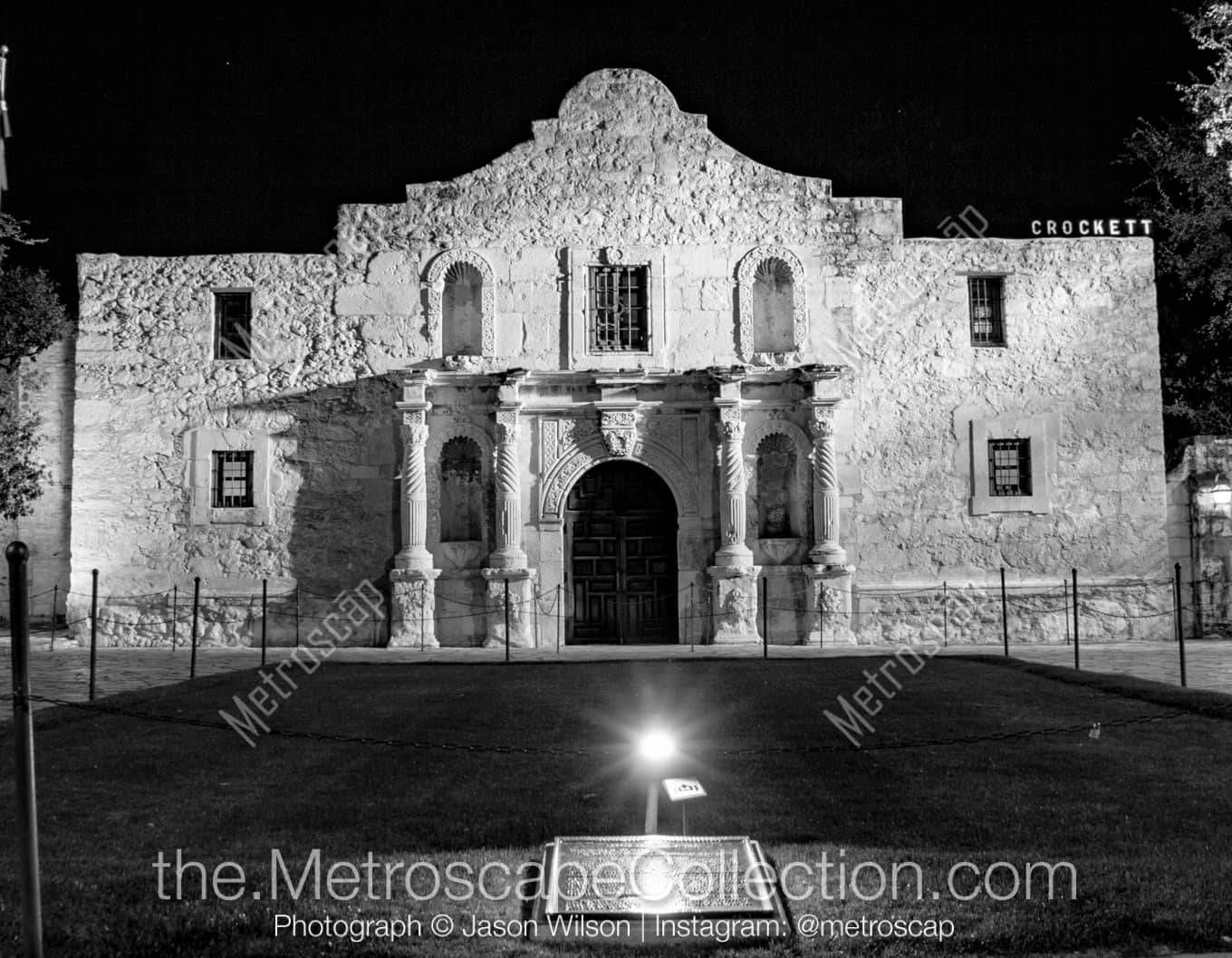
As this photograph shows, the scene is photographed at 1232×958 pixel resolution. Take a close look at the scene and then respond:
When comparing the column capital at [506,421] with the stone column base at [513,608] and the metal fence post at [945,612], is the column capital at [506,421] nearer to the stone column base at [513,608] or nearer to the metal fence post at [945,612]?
the stone column base at [513,608]

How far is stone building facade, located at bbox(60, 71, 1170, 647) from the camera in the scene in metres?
21.2

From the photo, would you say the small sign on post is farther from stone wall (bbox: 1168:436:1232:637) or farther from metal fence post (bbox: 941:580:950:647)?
stone wall (bbox: 1168:436:1232:637)

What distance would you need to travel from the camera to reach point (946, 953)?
4.62 m

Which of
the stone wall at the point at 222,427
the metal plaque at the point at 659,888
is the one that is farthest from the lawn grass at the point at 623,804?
the stone wall at the point at 222,427

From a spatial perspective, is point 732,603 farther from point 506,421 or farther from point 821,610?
point 506,421

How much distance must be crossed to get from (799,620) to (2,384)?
15.3 m

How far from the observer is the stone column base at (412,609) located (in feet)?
67.3

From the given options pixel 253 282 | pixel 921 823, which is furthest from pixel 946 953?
pixel 253 282

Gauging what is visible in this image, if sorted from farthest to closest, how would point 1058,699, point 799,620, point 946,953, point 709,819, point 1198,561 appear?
1. point 1198,561
2. point 799,620
3. point 1058,699
4. point 709,819
5. point 946,953

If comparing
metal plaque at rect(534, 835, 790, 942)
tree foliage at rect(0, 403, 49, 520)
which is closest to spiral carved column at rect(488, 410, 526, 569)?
tree foliage at rect(0, 403, 49, 520)

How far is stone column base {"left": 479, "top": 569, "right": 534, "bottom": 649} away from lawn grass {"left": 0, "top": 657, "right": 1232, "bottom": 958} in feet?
24.3

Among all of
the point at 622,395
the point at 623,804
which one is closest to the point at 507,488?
the point at 622,395

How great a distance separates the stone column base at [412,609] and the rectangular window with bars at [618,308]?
16.8ft

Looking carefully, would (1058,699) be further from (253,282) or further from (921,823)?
(253,282)
